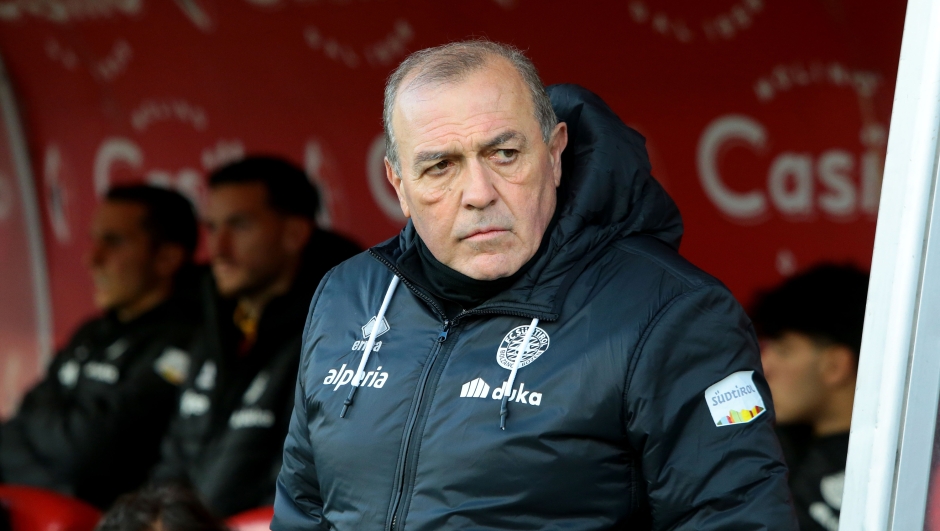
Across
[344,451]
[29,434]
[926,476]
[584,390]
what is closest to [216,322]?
[29,434]

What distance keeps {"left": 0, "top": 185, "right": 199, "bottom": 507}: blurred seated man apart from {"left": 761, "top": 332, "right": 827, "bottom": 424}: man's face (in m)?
2.04

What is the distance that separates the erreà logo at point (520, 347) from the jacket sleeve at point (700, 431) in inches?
5.0

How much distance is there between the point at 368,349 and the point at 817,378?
1.63m

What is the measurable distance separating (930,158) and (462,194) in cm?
55

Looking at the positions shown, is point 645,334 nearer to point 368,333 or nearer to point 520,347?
point 520,347

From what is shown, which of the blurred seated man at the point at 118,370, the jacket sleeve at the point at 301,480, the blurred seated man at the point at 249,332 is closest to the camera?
the jacket sleeve at the point at 301,480

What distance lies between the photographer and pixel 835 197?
3082mm

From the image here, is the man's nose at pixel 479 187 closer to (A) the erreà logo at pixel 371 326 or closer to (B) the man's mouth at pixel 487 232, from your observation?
(B) the man's mouth at pixel 487 232

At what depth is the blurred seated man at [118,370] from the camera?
3863 mm

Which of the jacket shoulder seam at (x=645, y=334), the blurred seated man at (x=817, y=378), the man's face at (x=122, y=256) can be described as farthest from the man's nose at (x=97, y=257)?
the jacket shoulder seam at (x=645, y=334)

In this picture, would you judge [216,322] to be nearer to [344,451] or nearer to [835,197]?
[835,197]

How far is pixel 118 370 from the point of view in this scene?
4.00m

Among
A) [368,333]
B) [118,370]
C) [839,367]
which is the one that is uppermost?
[368,333]

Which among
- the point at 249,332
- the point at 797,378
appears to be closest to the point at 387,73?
the point at 249,332
